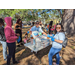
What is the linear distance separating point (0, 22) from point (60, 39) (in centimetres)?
252

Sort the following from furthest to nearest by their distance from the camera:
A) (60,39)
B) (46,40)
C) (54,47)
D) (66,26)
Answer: (66,26)
(46,40)
(54,47)
(60,39)

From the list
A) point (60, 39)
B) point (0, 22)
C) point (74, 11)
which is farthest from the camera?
point (74, 11)

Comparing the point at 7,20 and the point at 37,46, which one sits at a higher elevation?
the point at 7,20

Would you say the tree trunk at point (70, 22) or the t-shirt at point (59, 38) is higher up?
the tree trunk at point (70, 22)

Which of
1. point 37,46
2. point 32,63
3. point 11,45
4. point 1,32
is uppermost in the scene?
point 1,32

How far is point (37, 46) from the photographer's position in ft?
9.31

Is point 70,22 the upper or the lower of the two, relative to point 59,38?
upper

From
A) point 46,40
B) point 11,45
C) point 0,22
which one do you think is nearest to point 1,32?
point 0,22

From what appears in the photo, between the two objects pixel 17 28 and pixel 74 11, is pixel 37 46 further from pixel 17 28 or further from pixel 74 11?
pixel 74 11

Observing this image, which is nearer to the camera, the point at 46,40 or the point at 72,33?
the point at 46,40

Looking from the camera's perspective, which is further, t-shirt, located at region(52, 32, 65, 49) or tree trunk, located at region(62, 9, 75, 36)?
tree trunk, located at region(62, 9, 75, 36)

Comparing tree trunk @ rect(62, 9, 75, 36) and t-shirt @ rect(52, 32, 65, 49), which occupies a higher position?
tree trunk @ rect(62, 9, 75, 36)

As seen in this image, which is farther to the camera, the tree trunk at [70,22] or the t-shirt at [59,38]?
the tree trunk at [70,22]

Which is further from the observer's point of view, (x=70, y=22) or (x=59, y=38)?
(x=70, y=22)
